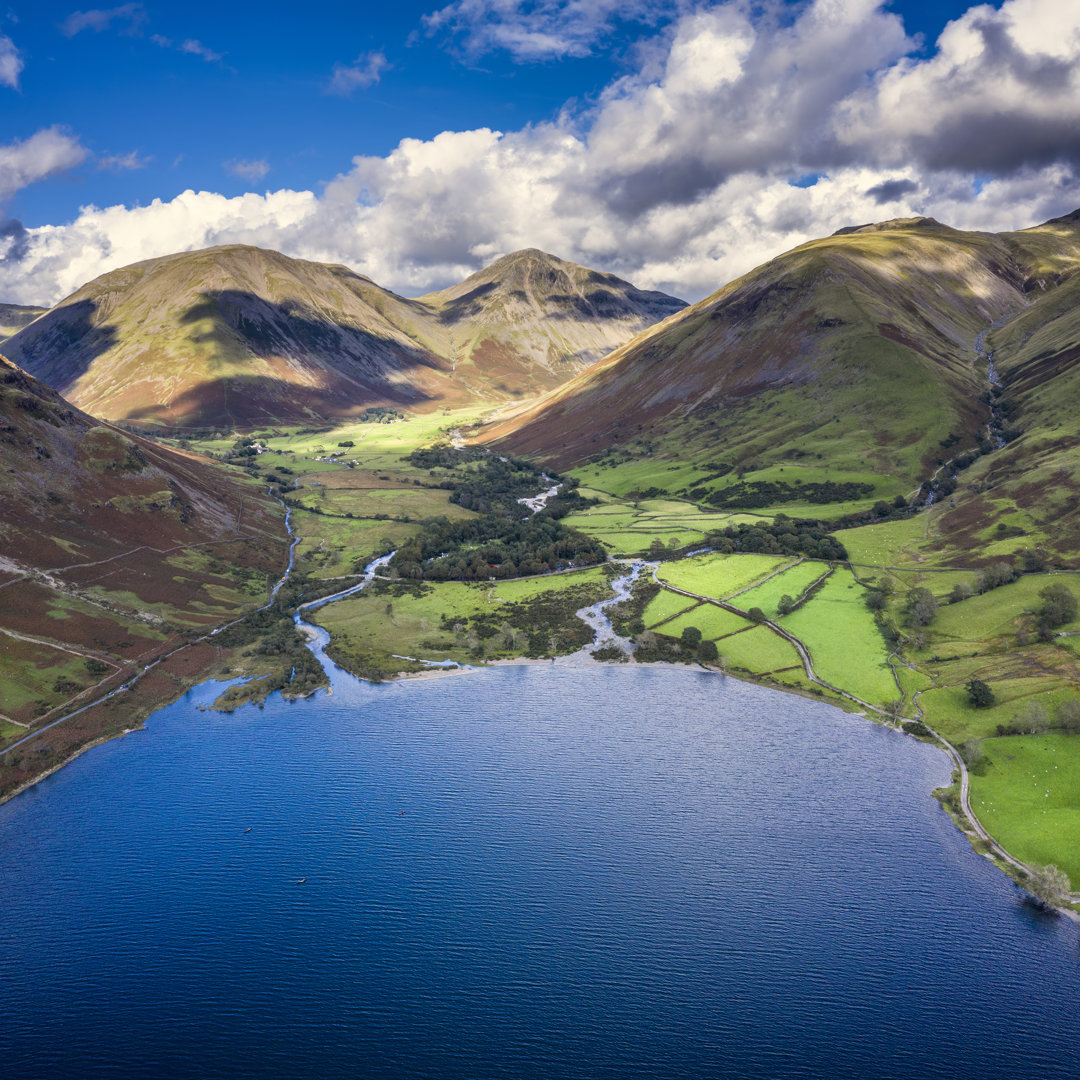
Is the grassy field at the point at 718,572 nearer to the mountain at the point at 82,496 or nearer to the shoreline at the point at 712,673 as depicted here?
the shoreline at the point at 712,673

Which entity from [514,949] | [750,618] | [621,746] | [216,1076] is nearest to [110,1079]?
[216,1076]

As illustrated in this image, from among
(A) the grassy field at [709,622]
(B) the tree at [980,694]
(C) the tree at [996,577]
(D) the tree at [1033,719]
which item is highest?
(C) the tree at [996,577]

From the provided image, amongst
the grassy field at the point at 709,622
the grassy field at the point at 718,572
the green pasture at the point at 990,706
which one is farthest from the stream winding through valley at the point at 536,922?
the grassy field at the point at 718,572

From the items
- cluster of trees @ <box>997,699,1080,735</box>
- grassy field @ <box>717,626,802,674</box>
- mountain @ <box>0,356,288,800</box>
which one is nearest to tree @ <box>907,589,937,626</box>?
grassy field @ <box>717,626,802,674</box>

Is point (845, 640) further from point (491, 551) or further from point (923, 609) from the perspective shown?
point (491, 551)

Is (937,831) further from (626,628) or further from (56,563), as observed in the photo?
(56,563)

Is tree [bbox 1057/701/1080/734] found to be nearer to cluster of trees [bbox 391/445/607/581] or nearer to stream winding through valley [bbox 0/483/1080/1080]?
stream winding through valley [bbox 0/483/1080/1080]
